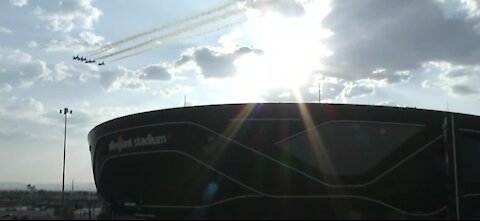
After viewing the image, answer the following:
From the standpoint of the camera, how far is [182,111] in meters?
46.5

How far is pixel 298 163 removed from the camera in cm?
4453

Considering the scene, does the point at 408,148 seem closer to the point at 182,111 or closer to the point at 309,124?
the point at 309,124

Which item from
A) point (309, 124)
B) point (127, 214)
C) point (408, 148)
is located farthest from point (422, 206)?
point (127, 214)

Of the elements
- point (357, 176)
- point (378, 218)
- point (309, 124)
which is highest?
point (309, 124)

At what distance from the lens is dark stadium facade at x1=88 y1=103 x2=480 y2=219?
44.2 metres

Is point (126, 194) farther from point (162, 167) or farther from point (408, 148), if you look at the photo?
point (408, 148)

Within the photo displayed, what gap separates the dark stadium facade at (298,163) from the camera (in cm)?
4425

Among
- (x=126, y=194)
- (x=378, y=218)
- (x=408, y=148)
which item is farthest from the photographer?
(x=126, y=194)

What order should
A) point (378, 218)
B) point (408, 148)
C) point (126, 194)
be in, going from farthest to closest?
point (126, 194), point (408, 148), point (378, 218)

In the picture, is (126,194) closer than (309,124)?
No

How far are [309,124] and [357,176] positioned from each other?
18.0 feet

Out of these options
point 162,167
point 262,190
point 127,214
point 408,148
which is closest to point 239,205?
point 262,190

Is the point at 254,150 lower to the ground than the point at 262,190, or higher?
higher

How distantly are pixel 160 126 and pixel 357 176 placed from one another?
636 inches
